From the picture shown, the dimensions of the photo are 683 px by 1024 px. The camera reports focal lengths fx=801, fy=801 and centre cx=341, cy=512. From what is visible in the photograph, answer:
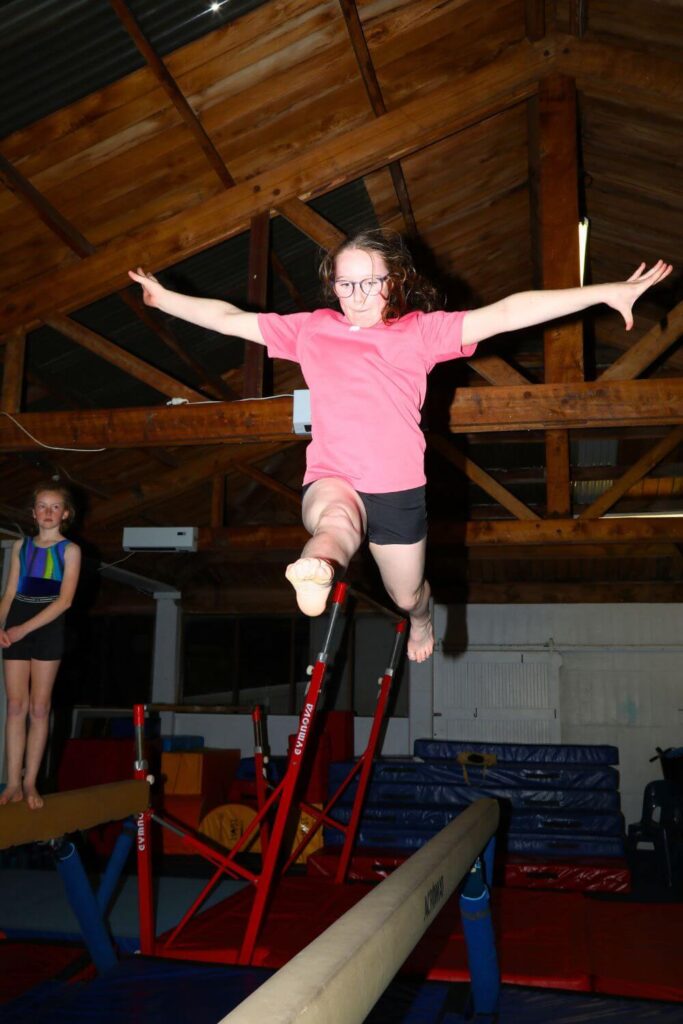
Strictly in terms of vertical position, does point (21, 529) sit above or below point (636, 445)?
below

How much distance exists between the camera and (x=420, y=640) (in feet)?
9.86

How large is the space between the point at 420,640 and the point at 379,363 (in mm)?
1189

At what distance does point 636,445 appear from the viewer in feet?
36.2

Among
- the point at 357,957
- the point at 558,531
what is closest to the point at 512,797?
the point at 558,531

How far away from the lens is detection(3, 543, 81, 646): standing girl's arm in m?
3.75

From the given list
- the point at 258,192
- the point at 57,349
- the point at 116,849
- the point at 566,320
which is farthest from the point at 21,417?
the point at 566,320

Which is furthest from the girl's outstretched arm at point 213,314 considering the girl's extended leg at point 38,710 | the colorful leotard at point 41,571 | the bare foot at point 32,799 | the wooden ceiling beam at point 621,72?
the wooden ceiling beam at point 621,72

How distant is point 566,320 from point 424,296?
3.04 meters

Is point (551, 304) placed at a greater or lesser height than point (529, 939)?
greater

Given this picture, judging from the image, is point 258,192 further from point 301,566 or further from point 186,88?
point 301,566

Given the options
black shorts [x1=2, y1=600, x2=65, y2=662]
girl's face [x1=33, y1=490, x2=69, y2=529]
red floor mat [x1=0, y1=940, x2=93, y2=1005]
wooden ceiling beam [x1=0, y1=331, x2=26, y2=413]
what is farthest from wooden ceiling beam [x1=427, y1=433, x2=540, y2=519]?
red floor mat [x1=0, y1=940, x2=93, y2=1005]

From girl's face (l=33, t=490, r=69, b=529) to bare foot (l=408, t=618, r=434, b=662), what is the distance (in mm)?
2006

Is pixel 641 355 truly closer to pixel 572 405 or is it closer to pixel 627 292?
pixel 572 405

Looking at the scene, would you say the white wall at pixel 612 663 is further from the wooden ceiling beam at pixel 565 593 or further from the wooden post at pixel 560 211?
the wooden post at pixel 560 211
